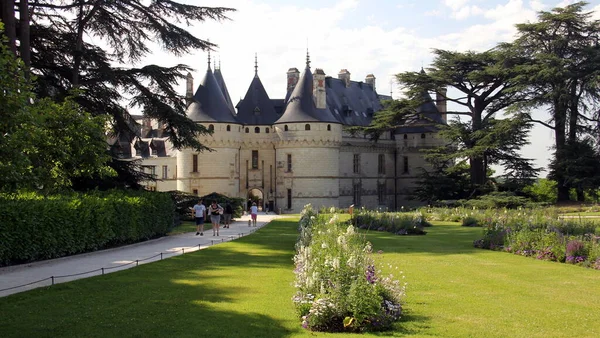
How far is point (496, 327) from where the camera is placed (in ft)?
25.6

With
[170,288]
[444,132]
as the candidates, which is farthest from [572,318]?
[444,132]

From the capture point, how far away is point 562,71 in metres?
35.2

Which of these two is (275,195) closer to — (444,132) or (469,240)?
(444,132)

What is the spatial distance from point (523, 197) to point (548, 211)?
8.58m

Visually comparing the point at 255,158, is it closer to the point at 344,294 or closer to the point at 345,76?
the point at 345,76

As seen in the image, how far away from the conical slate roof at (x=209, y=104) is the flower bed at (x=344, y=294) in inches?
1334

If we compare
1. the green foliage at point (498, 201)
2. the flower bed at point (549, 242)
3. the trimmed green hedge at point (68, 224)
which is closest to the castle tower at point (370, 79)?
the green foliage at point (498, 201)

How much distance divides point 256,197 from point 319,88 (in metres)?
11.0

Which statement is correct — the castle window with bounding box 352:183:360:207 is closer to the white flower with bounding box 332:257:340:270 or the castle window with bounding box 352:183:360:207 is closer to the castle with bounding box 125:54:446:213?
the castle with bounding box 125:54:446:213

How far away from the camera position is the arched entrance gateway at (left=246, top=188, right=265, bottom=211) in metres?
46.8

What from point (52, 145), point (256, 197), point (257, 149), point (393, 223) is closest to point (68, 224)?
point (52, 145)

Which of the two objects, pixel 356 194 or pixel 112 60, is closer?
pixel 112 60

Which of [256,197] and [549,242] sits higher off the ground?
[256,197]

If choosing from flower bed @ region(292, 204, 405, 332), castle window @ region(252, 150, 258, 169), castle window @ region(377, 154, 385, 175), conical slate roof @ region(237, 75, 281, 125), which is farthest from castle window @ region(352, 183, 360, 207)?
flower bed @ region(292, 204, 405, 332)
